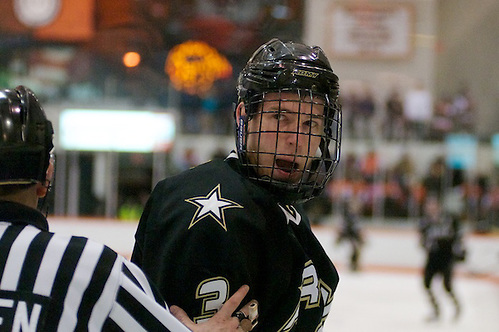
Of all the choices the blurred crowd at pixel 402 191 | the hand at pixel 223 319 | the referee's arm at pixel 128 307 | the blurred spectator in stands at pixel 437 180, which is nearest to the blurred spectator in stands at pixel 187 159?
the blurred crowd at pixel 402 191

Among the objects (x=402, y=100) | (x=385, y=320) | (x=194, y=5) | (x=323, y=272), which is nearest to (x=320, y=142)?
(x=323, y=272)

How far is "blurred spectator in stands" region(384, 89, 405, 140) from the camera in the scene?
8.16m

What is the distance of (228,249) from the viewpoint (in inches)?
43.1

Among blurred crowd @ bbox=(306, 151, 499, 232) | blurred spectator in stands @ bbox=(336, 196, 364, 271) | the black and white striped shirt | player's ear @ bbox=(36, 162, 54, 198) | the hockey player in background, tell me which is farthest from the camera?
blurred crowd @ bbox=(306, 151, 499, 232)

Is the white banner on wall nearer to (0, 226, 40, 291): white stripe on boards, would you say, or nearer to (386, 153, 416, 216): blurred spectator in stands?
(386, 153, 416, 216): blurred spectator in stands

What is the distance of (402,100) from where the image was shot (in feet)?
27.1

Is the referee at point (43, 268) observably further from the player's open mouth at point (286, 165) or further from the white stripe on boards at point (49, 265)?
the player's open mouth at point (286, 165)

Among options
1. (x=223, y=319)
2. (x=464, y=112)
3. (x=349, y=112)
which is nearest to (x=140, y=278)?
(x=223, y=319)

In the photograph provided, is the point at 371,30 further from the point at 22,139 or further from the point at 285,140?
the point at 22,139

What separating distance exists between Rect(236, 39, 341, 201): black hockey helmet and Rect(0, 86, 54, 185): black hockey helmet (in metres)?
0.41

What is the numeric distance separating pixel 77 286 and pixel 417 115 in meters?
7.76

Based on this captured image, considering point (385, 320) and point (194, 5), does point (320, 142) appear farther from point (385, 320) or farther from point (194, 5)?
point (194, 5)

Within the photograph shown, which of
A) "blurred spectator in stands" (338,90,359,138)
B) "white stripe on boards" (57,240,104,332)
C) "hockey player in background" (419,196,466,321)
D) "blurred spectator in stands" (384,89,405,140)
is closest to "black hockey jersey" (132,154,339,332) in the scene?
"white stripe on boards" (57,240,104,332)

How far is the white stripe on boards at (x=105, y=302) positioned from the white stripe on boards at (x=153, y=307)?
14 mm
